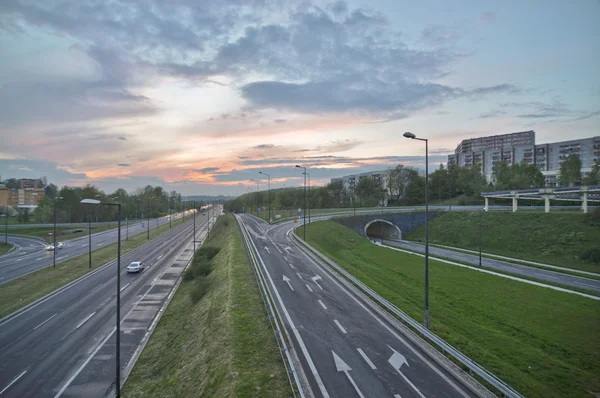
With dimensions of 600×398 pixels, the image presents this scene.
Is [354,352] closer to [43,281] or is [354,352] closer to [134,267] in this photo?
[134,267]

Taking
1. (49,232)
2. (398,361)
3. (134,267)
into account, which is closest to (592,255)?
(398,361)

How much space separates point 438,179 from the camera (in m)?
125

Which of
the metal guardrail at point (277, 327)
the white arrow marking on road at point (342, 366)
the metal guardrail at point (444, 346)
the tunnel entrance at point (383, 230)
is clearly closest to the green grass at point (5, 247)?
the metal guardrail at point (277, 327)

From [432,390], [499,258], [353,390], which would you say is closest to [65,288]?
[353,390]

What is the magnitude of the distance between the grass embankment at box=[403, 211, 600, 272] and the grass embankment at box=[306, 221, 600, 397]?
63.0ft

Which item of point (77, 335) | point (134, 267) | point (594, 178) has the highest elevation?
point (594, 178)

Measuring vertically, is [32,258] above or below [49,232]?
below

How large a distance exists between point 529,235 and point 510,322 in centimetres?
4180

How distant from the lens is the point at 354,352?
15633 mm

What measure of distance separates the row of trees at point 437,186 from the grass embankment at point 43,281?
8973 centimetres

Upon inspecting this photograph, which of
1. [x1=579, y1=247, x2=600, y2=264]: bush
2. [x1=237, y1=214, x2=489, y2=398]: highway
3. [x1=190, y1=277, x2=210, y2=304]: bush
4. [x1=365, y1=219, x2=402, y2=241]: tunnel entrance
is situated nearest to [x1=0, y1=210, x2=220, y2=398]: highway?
[x1=190, y1=277, x2=210, y2=304]: bush

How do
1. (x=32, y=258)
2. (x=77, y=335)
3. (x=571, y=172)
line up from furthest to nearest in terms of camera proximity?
1. (x=571, y=172)
2. (x=32, y=258)
3. (x=77, y=335)

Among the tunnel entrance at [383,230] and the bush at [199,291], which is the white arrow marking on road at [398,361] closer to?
the bush at [199,291]

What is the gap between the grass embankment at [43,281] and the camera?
31.2m
